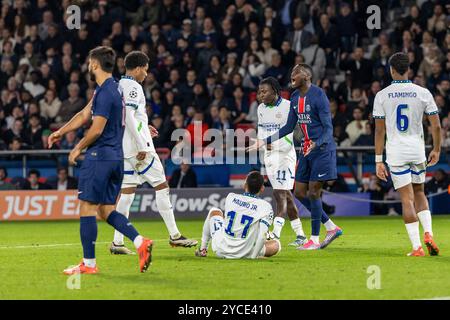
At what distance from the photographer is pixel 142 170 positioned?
13.7m

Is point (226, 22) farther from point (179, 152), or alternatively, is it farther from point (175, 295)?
point (175, 295)

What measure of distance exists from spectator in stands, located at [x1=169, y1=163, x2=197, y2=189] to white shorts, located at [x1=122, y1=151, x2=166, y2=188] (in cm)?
822

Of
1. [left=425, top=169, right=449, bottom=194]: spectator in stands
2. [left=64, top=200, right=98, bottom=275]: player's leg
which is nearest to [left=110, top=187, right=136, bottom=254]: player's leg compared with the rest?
[left=64, top=200, right=98, bottom=275]: player's leg

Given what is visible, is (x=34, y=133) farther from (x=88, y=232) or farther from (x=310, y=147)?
(x=88, y=232)

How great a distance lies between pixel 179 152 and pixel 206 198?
1.31 meters

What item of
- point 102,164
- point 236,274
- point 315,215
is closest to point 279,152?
point 315,215

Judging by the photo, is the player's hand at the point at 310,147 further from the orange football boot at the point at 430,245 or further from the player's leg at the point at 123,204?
the player's leg at the point at 123,204

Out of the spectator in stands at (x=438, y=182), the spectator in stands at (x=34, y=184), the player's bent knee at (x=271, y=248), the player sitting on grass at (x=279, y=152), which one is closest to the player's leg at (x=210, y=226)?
the player's bent knee at (x=271, y=248)

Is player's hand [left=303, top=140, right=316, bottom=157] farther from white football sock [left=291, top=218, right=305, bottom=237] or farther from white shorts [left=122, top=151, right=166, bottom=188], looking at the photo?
white shorts [left=122, top=151, right=166, bottom=188]

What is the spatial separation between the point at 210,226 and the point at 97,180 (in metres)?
2.25

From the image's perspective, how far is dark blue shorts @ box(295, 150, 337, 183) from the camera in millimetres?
13883

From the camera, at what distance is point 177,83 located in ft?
83.0

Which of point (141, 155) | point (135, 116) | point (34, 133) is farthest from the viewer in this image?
point (34, 133)

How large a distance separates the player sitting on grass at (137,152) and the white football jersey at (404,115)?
2.96 meters
